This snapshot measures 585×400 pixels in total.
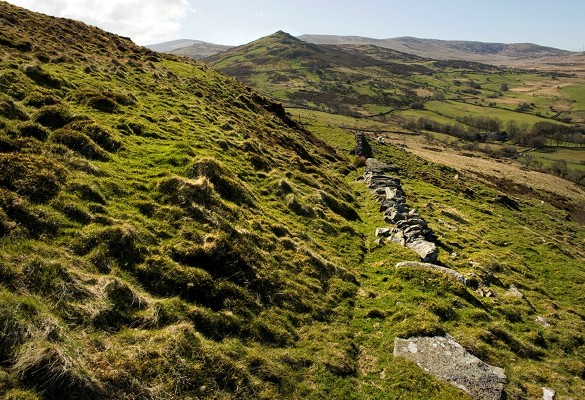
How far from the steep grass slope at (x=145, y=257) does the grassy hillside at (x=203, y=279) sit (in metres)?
0.06

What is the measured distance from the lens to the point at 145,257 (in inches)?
544

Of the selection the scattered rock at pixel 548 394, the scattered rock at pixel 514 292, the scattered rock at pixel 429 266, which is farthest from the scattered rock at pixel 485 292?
the scattered rock at pixel 548 394

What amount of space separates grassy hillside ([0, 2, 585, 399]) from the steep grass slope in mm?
61

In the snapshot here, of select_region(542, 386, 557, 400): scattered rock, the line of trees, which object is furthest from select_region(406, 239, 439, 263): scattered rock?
the line of trees

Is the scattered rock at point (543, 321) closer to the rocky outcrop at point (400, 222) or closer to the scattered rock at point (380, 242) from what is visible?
the rocky outcrop at point (400, 222)

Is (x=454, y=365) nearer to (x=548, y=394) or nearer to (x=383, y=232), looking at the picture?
(x=548, y=394)

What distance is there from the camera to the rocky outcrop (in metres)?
24.6

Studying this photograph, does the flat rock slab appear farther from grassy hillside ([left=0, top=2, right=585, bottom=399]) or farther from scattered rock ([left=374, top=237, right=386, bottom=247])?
scattered rock ([left=374, top=237, right=386, bottom=247])

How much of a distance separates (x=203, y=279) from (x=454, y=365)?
10.1 metres

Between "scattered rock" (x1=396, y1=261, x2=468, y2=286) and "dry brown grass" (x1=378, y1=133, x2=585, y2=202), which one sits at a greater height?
"scattered rock" (x1=396, y1=261, x2=468, y2=286)

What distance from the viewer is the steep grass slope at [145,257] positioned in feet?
31.2

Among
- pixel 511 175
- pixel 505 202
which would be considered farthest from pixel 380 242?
pixel 511 175

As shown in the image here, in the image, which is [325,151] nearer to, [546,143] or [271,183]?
[271,183]

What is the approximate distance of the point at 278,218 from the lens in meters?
22.8
